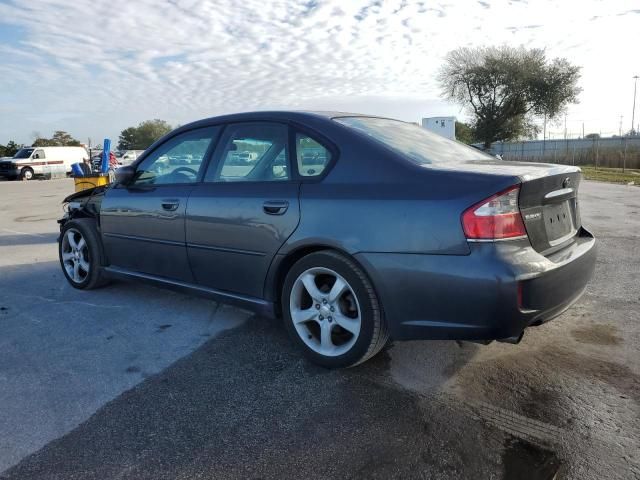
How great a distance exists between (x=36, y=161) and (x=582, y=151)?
1393 inches

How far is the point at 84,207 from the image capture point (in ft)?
16.4

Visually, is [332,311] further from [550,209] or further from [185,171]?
[185,171]

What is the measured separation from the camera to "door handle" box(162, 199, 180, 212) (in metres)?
3.80

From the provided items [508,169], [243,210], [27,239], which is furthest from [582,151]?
[243,210]

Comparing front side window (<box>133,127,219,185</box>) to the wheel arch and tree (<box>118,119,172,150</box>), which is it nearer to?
the wheel arch

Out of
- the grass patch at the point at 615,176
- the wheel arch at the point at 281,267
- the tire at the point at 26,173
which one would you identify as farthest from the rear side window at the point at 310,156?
the tire at the point at 26,173

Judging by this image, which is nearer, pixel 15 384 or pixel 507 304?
pixel 507 304

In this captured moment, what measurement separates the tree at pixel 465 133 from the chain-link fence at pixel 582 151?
5050 mm

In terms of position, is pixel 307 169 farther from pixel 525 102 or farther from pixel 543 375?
pixel 525 102

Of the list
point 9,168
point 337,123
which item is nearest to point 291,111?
point 337,123

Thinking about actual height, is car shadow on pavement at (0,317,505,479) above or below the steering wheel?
below

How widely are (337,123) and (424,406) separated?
1759mm

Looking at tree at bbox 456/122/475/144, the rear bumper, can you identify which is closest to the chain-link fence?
tree at bbox 456/122/475/144

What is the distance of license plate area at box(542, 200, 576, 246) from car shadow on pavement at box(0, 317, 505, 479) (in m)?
0.96
